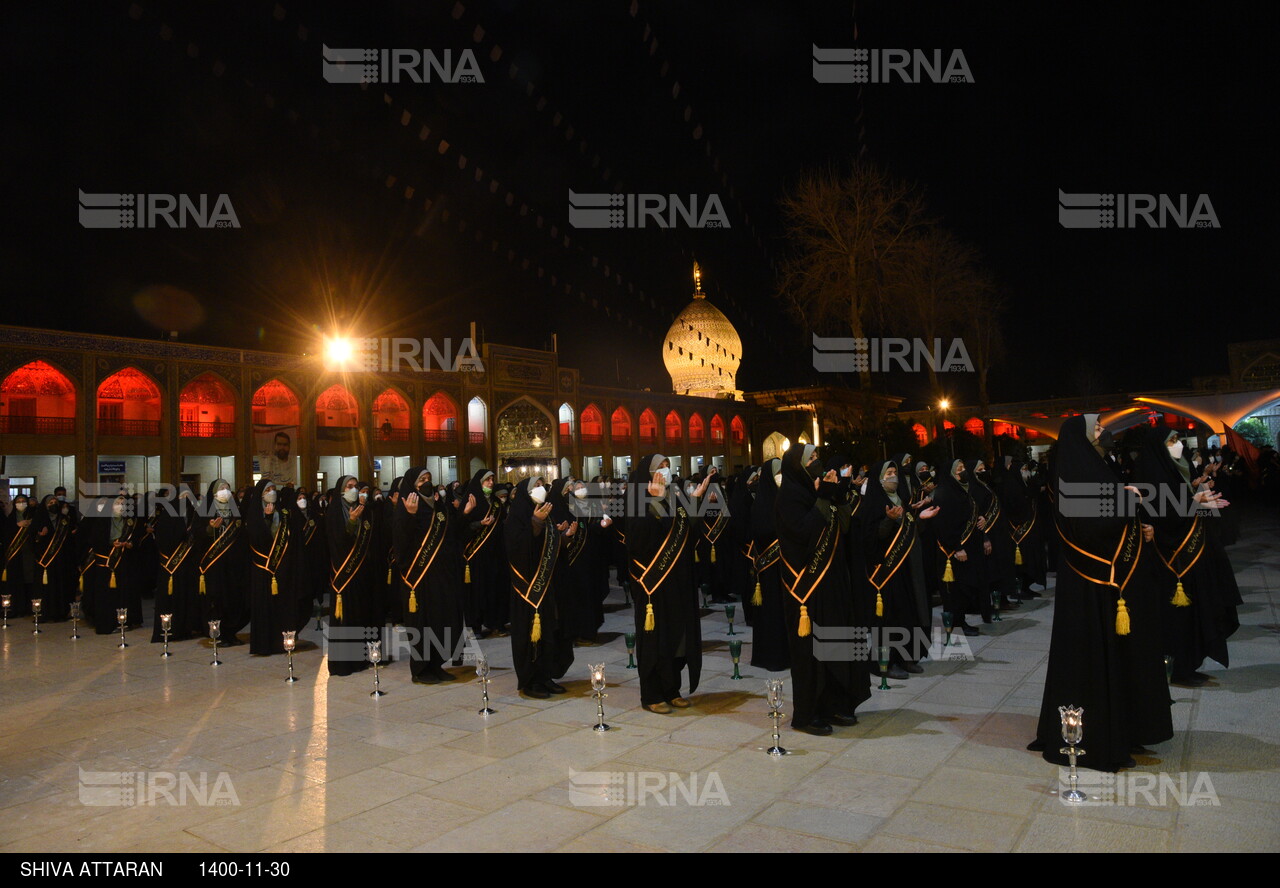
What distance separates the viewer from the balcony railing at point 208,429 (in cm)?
2542

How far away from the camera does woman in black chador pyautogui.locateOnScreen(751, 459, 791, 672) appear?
7297 millimetres

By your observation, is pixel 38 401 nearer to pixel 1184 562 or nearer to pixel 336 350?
pixel 336 350

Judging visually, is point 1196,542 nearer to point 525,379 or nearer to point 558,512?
point 558,512

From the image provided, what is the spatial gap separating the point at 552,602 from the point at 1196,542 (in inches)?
203

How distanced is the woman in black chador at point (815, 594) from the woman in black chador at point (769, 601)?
1.70 meters

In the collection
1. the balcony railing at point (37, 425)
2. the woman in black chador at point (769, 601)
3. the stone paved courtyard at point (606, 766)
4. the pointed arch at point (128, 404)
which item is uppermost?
the pointed arch at point (128, 404)

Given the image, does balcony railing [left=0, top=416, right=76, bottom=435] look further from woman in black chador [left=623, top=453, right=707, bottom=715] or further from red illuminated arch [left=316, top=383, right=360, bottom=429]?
woman in black chador [left=623, top=453, right=707, bottom=715]

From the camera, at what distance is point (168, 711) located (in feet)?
21.2

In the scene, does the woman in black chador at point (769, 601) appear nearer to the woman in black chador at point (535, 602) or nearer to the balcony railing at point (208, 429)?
the woman in black chador at point (535, 602)

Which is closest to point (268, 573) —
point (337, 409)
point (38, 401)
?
point (38, 401)

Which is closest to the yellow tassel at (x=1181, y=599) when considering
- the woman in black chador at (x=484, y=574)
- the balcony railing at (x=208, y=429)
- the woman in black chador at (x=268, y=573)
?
the woman in black chador at (x=484, y=574)

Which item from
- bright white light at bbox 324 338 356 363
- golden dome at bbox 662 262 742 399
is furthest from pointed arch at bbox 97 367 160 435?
golden dome at bbox 662 262 742 399

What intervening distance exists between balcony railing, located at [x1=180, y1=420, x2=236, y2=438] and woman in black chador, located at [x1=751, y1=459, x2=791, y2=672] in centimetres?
2354
